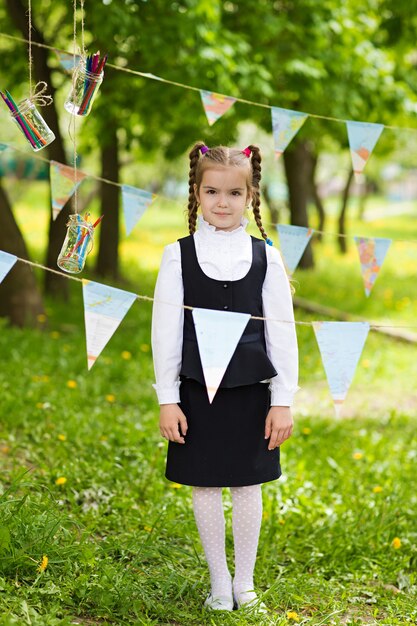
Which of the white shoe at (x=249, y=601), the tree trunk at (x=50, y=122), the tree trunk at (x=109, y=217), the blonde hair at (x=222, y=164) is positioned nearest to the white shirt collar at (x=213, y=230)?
the blonde hair at (x=222, y=164)

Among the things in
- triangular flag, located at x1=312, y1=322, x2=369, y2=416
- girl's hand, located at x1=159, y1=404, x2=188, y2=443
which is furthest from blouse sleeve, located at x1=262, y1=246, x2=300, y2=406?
girl's hand, located at x1=159, y1=404, x2=188, y2=443

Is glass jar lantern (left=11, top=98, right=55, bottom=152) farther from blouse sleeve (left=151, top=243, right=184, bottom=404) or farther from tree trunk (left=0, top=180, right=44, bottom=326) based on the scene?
tree trunk (left=0, top=180, right=44, bottom=326)

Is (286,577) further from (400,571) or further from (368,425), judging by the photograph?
(368,425)

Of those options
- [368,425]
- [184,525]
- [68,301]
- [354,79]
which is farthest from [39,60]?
[184,525]

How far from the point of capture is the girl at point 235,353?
3.19 metres

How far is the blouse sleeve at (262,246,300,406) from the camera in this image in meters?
3.23

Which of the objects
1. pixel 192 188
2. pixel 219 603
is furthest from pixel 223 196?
pixel 219 603

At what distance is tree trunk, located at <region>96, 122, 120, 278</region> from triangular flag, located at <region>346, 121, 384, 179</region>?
7749mm

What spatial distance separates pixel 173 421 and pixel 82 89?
52.3 inches

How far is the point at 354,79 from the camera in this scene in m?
10.7

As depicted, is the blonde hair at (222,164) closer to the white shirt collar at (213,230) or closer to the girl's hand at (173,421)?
the white shirt collar at (213,230)

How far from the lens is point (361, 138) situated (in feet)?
14.8

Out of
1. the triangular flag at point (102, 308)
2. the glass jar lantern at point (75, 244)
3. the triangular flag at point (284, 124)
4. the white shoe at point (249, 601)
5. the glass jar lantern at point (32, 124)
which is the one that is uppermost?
the triangular flag at point (284, 124)

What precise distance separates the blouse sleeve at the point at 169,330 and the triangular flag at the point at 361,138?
1.67 meters
